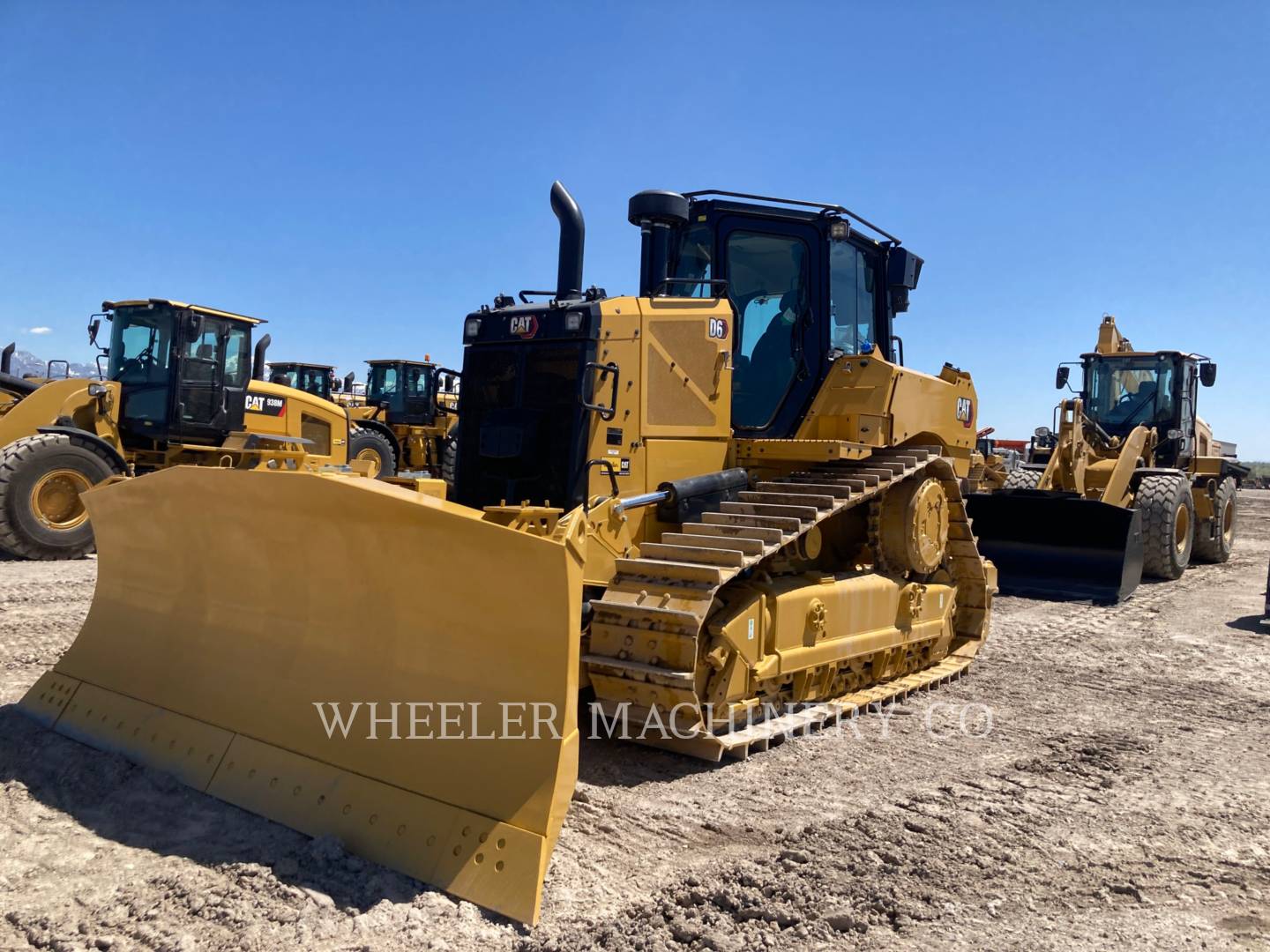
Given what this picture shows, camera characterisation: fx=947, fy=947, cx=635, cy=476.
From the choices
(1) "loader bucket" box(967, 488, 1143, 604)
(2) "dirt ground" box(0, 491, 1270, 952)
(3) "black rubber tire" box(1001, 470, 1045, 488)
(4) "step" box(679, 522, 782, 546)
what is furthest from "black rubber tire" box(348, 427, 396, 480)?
(4) "step" box(679, 522, 782, 546)

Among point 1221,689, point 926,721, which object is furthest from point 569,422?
point 1221,689

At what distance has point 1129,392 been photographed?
47.1 ft

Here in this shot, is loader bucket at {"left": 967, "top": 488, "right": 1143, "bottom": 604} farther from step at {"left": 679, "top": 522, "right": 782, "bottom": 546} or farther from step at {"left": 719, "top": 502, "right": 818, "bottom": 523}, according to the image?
step at {"left": 679, "top": 522, "right": 782, "bottom": 546}

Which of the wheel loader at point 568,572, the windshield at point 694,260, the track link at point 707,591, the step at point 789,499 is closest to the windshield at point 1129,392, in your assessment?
the wheel loader at point 568,572

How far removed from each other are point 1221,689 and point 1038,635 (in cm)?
183

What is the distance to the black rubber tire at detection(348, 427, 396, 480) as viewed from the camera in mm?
16266

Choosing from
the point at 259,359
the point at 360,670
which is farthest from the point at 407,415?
the point at 360,670

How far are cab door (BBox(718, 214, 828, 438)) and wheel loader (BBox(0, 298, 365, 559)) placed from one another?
6.27 m

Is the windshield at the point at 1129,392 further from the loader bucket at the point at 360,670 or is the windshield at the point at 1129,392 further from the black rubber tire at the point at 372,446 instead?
the loader bucket at the point at 360,670

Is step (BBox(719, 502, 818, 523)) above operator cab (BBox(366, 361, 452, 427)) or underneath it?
underneath

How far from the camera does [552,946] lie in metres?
2.80

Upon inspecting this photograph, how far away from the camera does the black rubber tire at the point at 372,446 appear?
53.4 ft

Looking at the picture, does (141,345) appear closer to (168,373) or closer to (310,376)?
(168,373)

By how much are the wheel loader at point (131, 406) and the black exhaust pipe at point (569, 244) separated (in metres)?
5.84
